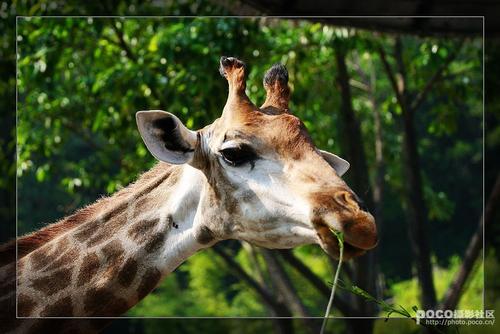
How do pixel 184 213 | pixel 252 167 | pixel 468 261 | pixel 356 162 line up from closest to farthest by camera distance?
pixel 252 167 < pixel 184 213 < pixel 468 261 < pixel 356 162

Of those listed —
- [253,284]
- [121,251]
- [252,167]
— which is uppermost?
[252,167]

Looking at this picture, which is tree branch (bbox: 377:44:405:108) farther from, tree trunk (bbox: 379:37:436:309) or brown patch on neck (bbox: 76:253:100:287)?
brown patch on neck (bbox: 76:253:100:287)

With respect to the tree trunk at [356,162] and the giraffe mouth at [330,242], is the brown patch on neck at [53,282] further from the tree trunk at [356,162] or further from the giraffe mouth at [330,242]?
the tree trunk at [356,162]

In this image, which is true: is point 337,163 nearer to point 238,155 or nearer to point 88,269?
point 238,155

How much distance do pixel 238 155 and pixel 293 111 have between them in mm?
3644

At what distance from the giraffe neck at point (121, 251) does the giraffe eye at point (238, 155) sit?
0.14 meters

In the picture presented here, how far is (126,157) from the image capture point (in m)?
7.26

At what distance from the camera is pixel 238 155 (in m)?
3.52

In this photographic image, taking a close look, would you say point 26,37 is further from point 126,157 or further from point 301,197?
point 301,197

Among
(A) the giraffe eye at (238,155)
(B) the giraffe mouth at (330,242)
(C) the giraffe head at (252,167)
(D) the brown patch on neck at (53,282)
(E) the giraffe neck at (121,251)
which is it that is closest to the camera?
(B) the giraffe mouth at (330,242)

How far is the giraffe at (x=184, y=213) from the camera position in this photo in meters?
3.42

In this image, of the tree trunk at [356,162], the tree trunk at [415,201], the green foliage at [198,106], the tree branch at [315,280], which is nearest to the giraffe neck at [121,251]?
the green foliage at [198,106]

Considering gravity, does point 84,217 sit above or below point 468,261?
above

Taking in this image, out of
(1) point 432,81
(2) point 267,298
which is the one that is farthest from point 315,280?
(1) point 432,81
